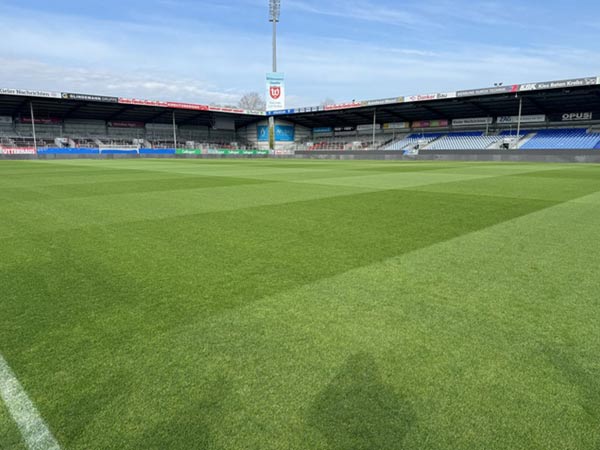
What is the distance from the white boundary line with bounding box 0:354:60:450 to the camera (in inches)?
74.3

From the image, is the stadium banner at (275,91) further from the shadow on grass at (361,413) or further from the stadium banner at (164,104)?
the shadow on grass at (361,413)

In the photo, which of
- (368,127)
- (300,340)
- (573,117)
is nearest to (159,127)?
(368,127)

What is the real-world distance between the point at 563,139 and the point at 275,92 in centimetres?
4084

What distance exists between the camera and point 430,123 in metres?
61.9

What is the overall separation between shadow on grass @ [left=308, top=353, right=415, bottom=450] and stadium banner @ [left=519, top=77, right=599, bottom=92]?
45510mm

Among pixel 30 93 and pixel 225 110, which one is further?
pixel 225 110

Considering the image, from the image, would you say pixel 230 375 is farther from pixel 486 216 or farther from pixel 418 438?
pixel 486 216

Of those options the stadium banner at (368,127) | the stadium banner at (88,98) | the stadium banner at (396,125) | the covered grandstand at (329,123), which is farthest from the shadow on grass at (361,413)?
the stadium banner at (368,127)

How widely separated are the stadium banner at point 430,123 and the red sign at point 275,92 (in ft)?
74.3

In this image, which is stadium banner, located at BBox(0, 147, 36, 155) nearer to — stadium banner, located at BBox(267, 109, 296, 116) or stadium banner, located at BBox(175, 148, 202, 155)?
stadium banner, located at BBox(175, 148, 202, 155)

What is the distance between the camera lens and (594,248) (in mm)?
5398

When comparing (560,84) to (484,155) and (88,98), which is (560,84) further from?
(88,98)

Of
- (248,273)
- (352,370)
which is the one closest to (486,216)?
(248,273)

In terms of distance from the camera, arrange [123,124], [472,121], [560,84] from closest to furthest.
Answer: [560,84] → [472,121] → [123,124]
